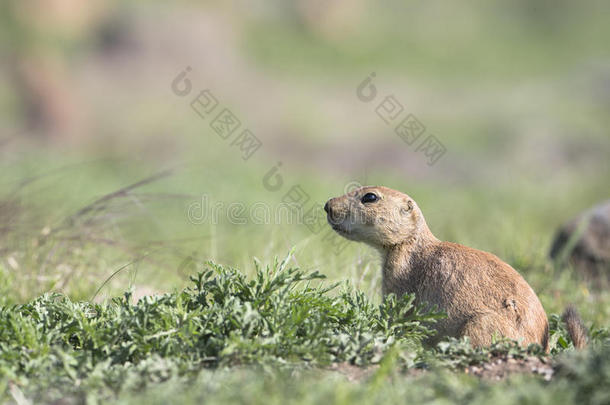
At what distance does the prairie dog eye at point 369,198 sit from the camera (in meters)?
3.80

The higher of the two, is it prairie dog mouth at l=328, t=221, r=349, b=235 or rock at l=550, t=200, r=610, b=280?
rock at l=550, t=200, r=610, b=280

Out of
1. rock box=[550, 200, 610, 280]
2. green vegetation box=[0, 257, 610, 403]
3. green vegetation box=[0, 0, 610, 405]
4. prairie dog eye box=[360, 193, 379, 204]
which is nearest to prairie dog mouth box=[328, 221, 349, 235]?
prairie dog eye box=[360, 193, 379, 204]

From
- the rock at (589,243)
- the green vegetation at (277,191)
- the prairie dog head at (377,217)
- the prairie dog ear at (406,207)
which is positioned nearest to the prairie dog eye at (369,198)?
the prairie dog head at (377,217)

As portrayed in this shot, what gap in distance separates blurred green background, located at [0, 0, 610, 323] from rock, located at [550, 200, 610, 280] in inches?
10.7

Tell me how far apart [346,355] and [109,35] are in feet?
66.8

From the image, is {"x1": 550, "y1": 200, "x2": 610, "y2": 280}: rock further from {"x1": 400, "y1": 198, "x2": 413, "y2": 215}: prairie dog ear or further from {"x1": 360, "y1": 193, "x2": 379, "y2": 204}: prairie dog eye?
{"x1": 360, "y1": 193, "x2": 379, "y2": 204}: prairie dog eye

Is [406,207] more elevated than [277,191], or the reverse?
[406,207]

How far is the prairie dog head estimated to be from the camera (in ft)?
12.4

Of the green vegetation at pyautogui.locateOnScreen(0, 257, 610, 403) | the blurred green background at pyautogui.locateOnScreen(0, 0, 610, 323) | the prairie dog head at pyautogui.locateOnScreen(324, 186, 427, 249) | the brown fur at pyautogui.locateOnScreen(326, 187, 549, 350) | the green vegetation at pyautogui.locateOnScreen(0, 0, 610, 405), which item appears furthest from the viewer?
the blurred green background at pyautogui.locateOnScreen(0, 0, 610, 323)

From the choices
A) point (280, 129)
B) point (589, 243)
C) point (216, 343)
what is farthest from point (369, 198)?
point (280, 129)

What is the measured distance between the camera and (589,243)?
6.31 metres

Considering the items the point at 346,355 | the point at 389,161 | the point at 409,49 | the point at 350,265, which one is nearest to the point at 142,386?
the point at 346,355

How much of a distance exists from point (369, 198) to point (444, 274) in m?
0.62

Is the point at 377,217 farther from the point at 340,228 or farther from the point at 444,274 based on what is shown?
the point at 444,274
